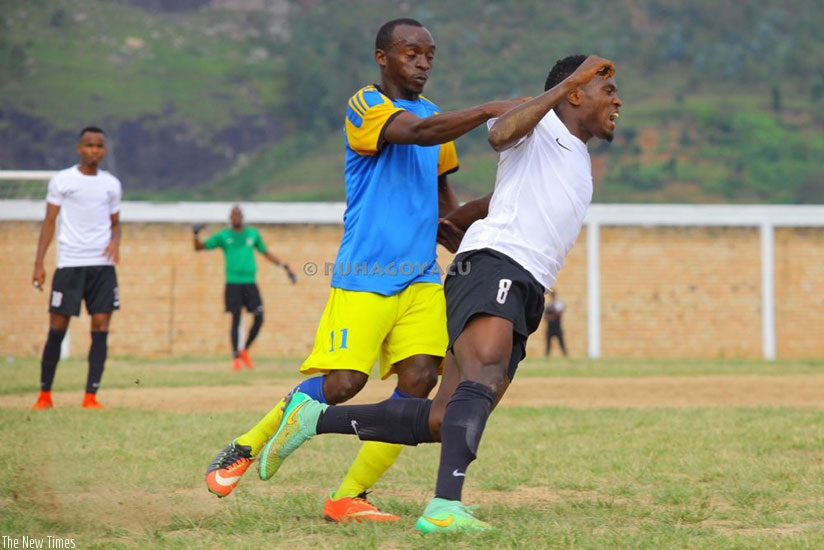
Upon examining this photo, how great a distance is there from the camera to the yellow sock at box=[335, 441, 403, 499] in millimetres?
6004

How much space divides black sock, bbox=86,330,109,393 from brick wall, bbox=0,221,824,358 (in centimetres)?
1615

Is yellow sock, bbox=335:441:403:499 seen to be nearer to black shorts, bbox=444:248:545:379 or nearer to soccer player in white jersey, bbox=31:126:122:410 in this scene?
black shorts, bbox=444:248:545:379

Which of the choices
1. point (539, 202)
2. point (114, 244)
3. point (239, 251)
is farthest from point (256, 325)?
point (539, 202)

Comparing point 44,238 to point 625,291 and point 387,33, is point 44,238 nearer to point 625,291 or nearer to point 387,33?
point 387,33

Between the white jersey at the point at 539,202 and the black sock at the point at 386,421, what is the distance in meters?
0.74

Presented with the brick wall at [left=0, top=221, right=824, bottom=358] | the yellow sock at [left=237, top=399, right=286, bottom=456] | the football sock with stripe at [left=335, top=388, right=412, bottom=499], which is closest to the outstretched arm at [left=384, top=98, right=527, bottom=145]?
the football sock with stripe at [left=335, top=388, right=412, bottom=499]

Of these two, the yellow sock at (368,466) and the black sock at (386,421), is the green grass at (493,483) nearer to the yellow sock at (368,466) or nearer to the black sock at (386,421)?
the yellow sock at (368,466)

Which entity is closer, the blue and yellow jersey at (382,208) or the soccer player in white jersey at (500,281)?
the soccer player in white jersey at (500,281)

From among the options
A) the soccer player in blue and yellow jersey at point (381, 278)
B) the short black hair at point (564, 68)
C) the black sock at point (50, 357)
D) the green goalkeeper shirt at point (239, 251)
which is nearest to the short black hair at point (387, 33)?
the soccer player in blue and yellow jersey at point (381, 278)

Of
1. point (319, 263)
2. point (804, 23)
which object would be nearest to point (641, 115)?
point (804, 23)

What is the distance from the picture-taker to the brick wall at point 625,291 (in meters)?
27.6

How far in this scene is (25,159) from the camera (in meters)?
78.6

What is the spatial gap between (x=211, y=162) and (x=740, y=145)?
1377 inches

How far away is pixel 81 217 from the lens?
1093cm
